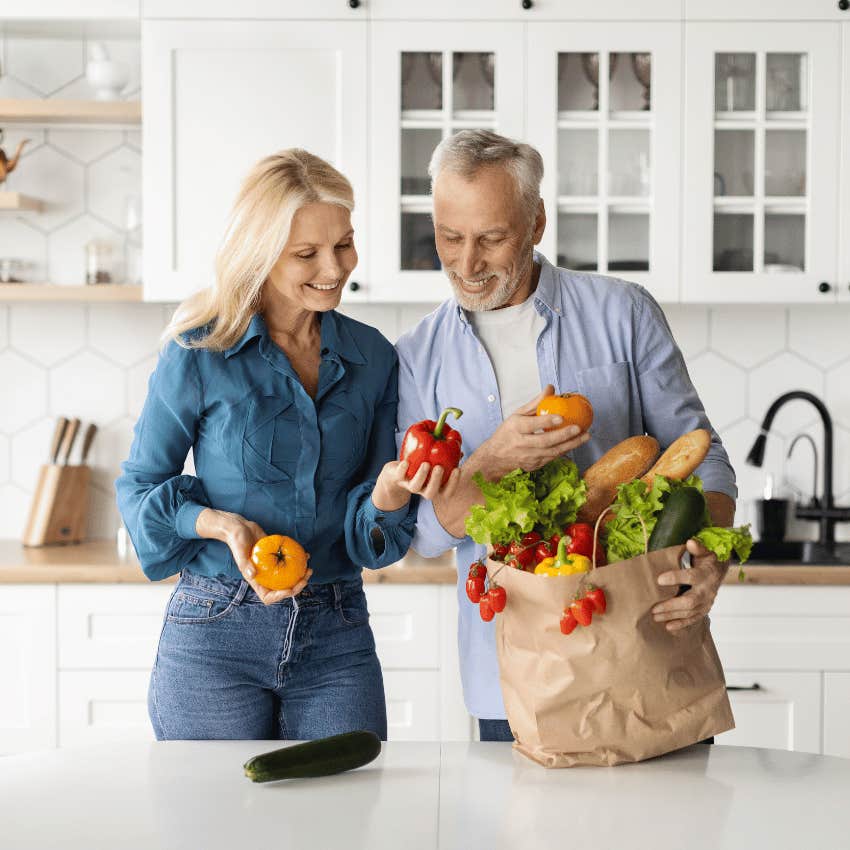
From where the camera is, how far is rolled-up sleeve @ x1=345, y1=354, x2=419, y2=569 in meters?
1.70

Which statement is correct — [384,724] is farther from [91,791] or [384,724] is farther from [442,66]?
[442,66]

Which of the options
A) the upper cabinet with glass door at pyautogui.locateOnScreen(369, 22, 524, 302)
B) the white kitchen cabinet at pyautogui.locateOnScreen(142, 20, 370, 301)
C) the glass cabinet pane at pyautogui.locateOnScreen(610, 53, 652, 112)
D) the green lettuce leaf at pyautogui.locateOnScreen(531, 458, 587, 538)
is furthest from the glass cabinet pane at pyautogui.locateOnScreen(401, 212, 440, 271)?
the green lettuce leaf at pyautogui.locateOnScreen(531, 458, 587, 538)

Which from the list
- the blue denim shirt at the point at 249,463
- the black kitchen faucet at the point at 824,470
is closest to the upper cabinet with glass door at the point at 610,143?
the black kitchen faucet at the point at 824,470

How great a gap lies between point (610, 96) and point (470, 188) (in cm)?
137

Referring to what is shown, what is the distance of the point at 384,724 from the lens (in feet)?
5.63

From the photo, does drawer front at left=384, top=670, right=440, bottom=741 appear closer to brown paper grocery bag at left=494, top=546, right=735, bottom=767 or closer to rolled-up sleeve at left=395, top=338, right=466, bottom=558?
rolled-up sleeve at left=395, top=338, right=466, bottom=558

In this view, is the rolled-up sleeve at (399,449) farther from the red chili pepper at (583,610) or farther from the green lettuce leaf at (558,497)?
the red chili pepper at (583,610)

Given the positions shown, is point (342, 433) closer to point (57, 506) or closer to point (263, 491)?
point (263, 491)

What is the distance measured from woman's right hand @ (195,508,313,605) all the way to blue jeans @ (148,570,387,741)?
0.20ft

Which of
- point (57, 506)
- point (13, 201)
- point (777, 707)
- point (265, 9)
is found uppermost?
point (265, 9)

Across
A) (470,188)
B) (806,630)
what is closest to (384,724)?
(470,188)

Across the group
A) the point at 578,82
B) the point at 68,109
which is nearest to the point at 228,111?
the point at 68,109

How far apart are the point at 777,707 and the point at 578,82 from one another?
5.59ft

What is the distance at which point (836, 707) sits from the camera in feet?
8.89
